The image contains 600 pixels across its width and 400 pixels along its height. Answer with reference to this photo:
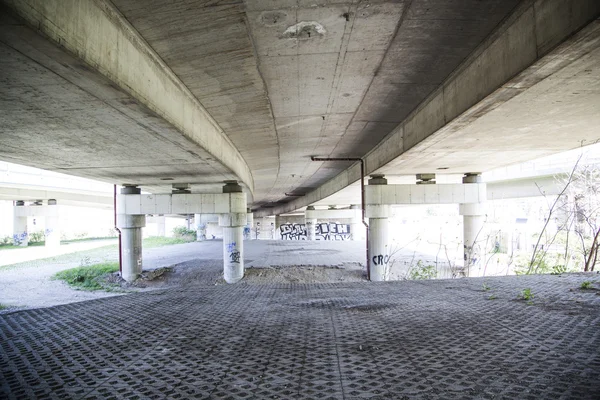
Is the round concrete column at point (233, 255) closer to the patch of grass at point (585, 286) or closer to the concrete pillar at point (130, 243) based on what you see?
the concrete pillar at point (130, 243)

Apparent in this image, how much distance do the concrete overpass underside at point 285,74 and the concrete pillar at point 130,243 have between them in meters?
12.0

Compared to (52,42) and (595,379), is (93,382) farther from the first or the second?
(595,379)

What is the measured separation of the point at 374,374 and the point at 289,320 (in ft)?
6.57

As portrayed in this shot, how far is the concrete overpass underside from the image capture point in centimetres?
446

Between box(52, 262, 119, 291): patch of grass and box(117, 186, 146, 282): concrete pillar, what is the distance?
1.55 m

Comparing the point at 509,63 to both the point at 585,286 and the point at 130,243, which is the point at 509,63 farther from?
the point at 130,243

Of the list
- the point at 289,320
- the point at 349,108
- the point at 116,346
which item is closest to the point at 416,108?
the point at 349,108

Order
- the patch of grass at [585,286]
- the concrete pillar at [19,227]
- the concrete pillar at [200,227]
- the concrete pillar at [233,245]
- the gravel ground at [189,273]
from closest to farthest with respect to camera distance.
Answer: the patch of grass at [585,286] → the gravel ground at [189,273] → the concrete pillar at [233,245] → the concrete pillar at [19,227] → the concrete pillar at [200,227]

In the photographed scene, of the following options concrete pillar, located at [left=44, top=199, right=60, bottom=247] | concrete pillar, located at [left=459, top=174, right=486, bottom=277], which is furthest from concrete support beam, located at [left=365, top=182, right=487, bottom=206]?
concrete pillar, located at [left=44, top=199, right=60, bottom=247]

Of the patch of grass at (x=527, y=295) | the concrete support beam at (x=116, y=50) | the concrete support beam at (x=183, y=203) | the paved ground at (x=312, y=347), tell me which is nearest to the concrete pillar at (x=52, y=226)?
the concrete support beam at (x=183, y=203)

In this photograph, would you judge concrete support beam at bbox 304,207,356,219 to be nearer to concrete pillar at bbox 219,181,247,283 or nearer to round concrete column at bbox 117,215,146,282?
concrete pillar at bbox 219,181,247,283

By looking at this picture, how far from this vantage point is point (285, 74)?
7.19m

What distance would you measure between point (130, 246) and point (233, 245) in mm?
6472

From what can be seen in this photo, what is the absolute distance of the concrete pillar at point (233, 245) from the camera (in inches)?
836
